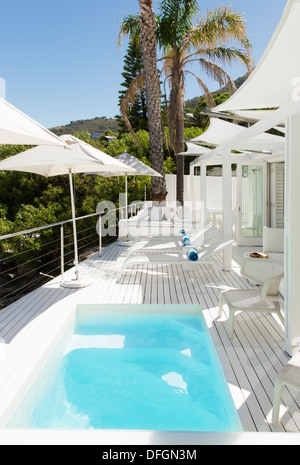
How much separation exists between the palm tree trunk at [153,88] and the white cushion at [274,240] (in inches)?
238

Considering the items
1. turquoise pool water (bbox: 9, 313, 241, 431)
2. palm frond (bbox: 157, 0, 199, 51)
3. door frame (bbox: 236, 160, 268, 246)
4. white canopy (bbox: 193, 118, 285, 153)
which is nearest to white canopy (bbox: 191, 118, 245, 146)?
white canopy (bbox: 193, 118, 285, 153)

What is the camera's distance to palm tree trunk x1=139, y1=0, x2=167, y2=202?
11.5 m

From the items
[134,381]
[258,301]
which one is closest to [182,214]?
[258,301]

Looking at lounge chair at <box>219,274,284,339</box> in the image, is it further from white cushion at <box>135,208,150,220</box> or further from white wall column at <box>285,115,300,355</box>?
white cushion at <box>135,208,150,220</box>

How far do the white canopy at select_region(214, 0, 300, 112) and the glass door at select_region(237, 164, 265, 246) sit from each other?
5187 mm

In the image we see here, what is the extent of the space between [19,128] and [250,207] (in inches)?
311

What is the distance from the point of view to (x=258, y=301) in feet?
13.4

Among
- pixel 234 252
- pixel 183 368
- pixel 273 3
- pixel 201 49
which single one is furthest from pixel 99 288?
pixel 273 3

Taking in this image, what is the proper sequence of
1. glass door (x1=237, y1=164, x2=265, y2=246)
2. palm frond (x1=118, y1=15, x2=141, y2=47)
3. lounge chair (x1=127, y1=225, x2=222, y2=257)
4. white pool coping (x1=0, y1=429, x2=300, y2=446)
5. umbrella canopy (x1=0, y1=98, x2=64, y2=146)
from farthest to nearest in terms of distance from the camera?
1. palm frond (x1=118, y1=15, x2=141, y2=47)
2. glass door (x1=237, y1=164, x2=265, y2=246)
3. lounge chair (x1=127, y1=225, x2=222, y2=257)
4. umbrella canopy (x1=0, y1=98, x2=64, y2=146)
5. white pool coping (x1=0, y1=429, x2=300, y2=446)

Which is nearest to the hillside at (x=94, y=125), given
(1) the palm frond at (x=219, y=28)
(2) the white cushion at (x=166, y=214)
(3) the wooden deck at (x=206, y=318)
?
(1) the palm frond at (x=219, y=28)

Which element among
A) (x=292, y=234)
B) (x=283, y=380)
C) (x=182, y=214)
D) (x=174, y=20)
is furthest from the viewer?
(x=174, y=20)

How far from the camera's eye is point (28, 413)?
10.2ft

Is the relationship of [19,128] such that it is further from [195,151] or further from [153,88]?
[195,151]

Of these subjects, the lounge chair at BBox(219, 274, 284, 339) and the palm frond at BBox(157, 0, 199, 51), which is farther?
the palm frond at BBox(157, 0, 199, 51)
